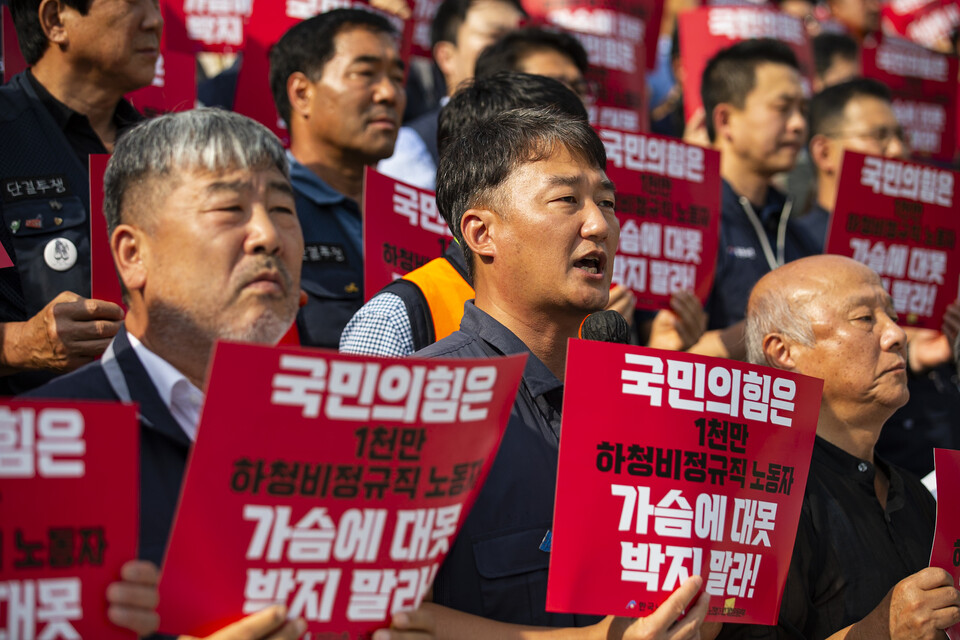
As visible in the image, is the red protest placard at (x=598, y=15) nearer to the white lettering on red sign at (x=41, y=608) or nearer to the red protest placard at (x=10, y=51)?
the red protest placard at (x=10, y=51)

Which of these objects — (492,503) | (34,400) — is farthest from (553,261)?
(34,400)

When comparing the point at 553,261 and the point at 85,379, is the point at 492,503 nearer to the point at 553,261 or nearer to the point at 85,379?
the point at 553,261

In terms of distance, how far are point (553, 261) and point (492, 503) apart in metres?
0.72

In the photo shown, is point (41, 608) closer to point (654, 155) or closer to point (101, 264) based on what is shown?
point (101, 264)

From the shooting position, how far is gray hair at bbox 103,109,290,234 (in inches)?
94.7

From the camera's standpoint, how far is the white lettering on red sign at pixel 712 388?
2465 mm

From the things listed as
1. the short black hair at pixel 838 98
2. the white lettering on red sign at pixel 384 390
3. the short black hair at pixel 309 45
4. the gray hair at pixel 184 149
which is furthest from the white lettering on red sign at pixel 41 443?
the short black hair at pixel 838 98

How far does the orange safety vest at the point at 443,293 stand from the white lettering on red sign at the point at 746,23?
4047mm

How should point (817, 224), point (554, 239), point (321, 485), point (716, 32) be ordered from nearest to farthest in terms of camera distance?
point (321, 485) < point (554, 239) < point (817, 224) < point (716, 32)

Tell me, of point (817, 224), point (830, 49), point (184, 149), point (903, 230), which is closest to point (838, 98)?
point (817, 224)

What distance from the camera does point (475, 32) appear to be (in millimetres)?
6402

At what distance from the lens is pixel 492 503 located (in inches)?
102

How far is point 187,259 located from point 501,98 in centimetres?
195

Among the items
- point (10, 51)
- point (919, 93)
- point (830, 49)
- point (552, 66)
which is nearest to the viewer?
point (10, 51)
